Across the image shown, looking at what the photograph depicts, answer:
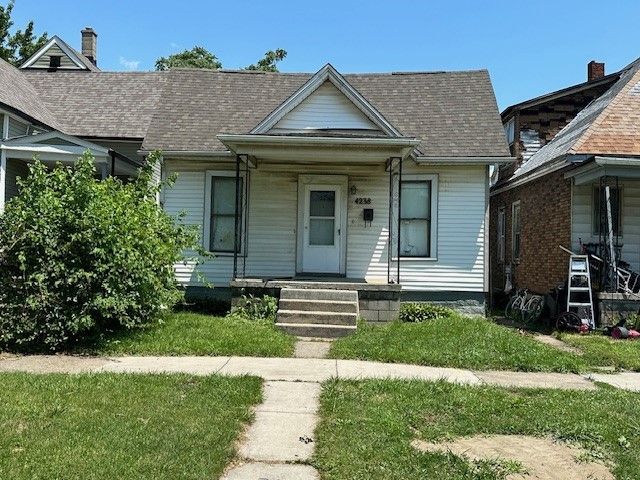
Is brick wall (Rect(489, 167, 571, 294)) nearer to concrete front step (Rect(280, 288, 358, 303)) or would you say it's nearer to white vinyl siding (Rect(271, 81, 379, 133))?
white vinyl siding (Rect(271, 81, 379, 133))

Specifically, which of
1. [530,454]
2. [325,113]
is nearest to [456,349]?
[530,454]

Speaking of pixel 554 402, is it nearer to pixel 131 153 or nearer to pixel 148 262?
pixel 148 262

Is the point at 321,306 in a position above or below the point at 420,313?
above

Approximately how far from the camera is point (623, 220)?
12555 mm

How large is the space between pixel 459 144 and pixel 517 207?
16.8ft

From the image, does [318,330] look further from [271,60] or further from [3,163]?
[271,60]

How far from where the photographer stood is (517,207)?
1680cm

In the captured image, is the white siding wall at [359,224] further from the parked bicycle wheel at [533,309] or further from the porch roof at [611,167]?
the porch roof at [611,167]

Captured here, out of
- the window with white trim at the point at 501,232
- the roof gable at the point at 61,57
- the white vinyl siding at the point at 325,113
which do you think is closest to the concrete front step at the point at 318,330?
the white vinyl siding at the point at 325,113

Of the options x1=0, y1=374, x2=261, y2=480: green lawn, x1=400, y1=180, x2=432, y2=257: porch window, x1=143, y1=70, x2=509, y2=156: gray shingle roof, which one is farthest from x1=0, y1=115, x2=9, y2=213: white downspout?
x1=400, y1=180, x2=432, y2=257: porch window

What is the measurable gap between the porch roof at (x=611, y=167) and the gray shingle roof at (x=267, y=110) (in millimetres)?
1793

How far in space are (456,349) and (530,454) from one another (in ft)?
12.9

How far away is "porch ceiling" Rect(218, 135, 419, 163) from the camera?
10617 mm

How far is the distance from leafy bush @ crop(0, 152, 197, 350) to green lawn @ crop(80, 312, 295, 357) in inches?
13.5
